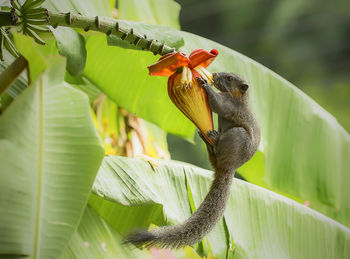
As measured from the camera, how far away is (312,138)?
120 centimetres

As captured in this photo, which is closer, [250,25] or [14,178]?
[14,178]

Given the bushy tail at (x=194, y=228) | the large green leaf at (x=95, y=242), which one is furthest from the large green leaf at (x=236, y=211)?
the bushy tail at (x=194, y=228)

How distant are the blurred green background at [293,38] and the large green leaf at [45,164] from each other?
7.61ft

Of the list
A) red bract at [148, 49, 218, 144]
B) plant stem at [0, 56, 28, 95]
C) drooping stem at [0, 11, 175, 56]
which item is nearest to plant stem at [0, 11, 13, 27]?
drooping stem at [0, 11, 175, 56]

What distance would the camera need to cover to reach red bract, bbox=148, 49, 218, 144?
0.58 metres

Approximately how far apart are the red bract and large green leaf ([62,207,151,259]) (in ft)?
1.32

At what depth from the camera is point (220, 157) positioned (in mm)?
689

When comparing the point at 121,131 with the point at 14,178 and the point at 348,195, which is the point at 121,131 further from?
the point at 14,178

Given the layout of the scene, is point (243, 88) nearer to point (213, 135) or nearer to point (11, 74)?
point (213, 135)

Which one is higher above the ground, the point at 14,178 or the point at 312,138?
the point at 14,178

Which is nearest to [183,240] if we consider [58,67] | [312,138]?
[58,67]

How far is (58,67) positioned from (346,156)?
94 centimetres

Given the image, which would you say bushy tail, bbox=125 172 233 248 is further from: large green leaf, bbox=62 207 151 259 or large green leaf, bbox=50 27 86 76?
large green leaf, bbox=50 27 86 76

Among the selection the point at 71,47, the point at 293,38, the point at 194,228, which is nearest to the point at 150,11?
the point at 71,47
